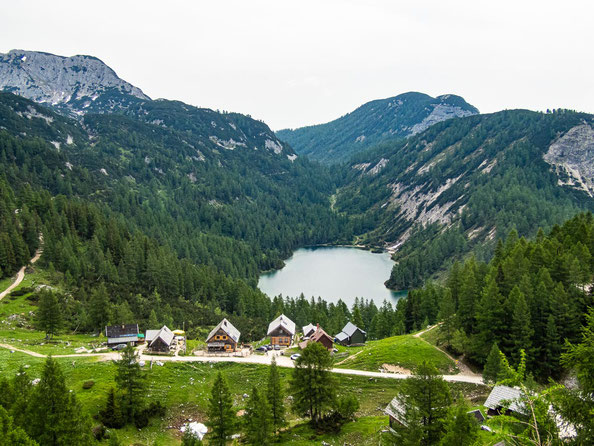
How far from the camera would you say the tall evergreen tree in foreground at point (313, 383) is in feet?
145

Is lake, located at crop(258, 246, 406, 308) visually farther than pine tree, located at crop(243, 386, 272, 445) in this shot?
Yes

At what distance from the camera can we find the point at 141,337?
7281 centimetres

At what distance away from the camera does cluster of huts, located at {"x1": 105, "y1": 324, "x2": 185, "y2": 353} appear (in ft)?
214

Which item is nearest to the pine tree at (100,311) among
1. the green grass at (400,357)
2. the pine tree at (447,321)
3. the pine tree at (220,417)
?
the green grass at (400,357)

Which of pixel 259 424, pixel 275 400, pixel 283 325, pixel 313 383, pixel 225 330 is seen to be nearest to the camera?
pixel 259 424

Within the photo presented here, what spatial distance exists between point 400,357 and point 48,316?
180 feet

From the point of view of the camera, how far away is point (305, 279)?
17462 centimetres

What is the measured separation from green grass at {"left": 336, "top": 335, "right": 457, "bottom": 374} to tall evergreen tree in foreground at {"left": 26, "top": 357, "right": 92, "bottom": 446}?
4089 cm

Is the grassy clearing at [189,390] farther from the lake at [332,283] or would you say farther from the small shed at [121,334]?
the lake at [332,283]

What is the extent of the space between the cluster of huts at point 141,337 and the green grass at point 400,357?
27.1m

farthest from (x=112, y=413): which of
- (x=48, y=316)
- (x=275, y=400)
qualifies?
(x=48, y=316)

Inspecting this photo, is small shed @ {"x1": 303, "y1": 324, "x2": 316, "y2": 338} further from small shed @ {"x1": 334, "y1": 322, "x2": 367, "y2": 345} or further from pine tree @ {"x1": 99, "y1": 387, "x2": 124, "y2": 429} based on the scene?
pine tree @ {"x1": 99, "y1": 387, "x2": 124, "y2": 429}

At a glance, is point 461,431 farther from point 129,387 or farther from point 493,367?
point 129,387

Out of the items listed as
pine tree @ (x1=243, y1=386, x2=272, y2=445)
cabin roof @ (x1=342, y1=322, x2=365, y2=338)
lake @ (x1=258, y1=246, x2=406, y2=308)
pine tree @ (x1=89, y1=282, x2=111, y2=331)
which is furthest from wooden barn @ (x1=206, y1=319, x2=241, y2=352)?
lake @ (x1=258, y1=246, x2=406, y2=308)
